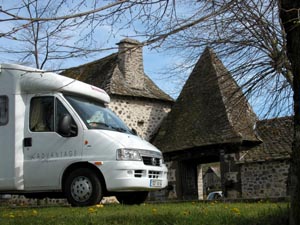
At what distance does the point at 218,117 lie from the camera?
21.1 m

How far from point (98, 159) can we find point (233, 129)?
11.8 meters

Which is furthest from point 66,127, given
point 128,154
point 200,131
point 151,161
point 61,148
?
point 200,131

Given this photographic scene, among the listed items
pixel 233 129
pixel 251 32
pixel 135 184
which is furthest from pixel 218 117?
pixel 135 184

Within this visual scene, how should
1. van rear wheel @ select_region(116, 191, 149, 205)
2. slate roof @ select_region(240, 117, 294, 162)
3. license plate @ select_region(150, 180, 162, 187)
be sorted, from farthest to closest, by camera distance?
slate roof @ select_region(240, 117, 294, 162) → van rear wheel @ select_region(116, 191, 149, 205) → license plate @ select_region(150, 180, 162, 187)

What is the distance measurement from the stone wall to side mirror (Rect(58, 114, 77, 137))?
39.6ft

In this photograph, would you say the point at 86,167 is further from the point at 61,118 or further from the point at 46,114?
the point at 46,114

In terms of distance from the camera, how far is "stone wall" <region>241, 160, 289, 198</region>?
1969 centimetres

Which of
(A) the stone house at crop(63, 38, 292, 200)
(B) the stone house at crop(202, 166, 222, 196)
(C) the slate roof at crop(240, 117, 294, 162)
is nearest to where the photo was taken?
(C) the slate roof at crop(240, 117, 294, 162)

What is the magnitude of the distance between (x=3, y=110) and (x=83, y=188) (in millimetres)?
2238

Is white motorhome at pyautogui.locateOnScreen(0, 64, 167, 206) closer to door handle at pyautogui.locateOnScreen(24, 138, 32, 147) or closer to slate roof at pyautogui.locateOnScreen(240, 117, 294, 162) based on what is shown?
door handle at pyautogui.locateOnScreen(24, 138, 32, 147)

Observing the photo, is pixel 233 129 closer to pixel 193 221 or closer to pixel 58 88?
pixel 58 88

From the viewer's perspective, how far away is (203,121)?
72.1ft

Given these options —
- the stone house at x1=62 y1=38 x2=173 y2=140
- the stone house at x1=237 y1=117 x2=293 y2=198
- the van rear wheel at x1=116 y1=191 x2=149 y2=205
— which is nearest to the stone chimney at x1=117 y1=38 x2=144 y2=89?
the stone house at x1=62 y1=38 x2=173 y2=140

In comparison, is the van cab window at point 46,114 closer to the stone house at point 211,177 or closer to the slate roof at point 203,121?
the slate roof at point 203,121
